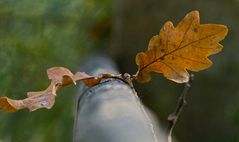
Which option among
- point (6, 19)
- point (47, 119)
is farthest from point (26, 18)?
point (47, 119)

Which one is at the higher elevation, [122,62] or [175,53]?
[122,62]

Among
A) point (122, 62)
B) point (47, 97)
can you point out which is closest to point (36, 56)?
point (122, 62)

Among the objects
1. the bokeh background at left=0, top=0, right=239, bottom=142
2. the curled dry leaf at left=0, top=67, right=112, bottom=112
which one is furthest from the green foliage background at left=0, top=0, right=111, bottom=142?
the curled dry leaf at left=0, top=67, right=112, bottom=112

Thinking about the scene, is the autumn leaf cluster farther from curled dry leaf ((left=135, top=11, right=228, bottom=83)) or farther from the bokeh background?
the bokeh background

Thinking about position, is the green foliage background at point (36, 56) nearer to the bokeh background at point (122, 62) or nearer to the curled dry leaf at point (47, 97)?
the bokeh background at point (122, 62)

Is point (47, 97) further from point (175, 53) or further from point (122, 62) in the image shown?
point (122, 62)

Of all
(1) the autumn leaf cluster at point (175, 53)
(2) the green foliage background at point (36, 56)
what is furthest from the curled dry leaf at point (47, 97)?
(2) the green foliage background at point (36, 56)
